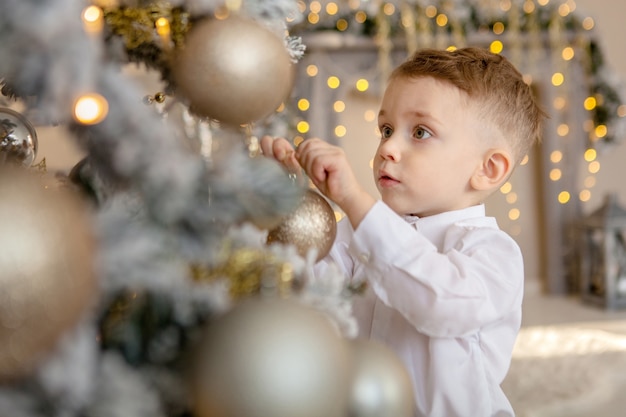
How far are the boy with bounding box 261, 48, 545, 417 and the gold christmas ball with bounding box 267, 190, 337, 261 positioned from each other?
0.05 m

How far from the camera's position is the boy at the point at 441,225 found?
88 cm

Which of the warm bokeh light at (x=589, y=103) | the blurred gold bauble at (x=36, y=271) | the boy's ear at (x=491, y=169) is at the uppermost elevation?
the blurred gold bauble at (x=36, y=271)

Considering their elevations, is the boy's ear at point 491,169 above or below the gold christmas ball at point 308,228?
below

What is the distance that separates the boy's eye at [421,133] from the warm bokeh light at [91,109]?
69 centimetres

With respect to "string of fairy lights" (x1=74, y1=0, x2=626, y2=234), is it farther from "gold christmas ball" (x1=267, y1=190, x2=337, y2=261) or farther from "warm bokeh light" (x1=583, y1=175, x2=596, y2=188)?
"gold christmas ball" (x1=267, y1=190, x2=337, y2=261)

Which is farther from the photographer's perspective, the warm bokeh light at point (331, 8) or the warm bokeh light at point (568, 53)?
the warm bokeh light at point (568, 53)

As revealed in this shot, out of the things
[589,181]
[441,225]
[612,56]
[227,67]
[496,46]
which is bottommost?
[589,181]

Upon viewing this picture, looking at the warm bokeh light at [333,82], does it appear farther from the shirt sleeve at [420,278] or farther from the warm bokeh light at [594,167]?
the shirt sleeve at [420,278]

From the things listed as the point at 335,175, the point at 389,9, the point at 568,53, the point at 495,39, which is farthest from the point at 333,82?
the point at 335,175

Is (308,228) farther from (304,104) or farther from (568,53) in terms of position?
(568,53)

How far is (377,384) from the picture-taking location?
1.70ft

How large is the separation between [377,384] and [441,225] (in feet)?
1.93

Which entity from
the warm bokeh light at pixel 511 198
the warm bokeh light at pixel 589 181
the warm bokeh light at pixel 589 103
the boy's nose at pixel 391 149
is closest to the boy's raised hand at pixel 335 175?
the boy's nose at pixel 391 149

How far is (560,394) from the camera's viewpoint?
2.17 m
